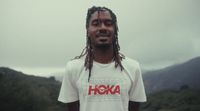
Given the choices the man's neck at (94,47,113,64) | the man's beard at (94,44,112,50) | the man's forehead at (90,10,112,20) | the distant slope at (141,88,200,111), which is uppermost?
the man's forehead at (90,10,112,20)

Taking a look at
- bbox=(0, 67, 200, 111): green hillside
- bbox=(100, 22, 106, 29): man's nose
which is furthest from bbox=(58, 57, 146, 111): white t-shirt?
bbox=(0, 67, 200, 111): green hillside

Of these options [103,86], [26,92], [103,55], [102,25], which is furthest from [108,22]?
[26,92]

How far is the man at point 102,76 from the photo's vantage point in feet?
4.36

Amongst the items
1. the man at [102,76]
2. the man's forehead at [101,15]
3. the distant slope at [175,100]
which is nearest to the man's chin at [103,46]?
the man at [102,76]

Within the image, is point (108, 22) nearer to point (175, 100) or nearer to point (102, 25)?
point (102, 25)

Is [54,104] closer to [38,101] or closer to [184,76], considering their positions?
[38,101]

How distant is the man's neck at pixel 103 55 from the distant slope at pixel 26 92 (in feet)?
7.99

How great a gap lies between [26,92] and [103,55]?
3405 millimetres

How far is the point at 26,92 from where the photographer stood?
4605mm

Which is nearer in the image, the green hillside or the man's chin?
the man's chin

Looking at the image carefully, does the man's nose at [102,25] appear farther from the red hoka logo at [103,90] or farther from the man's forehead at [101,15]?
the red hoka logo at [103,90]

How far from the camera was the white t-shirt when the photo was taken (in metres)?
1.33

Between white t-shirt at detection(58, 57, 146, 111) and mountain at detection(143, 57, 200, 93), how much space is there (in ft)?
8.73

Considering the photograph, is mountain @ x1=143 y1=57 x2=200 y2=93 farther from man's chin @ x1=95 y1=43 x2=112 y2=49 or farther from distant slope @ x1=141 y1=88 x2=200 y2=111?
man's chin @ x1=95 y1=43 x2=112 y2=49
